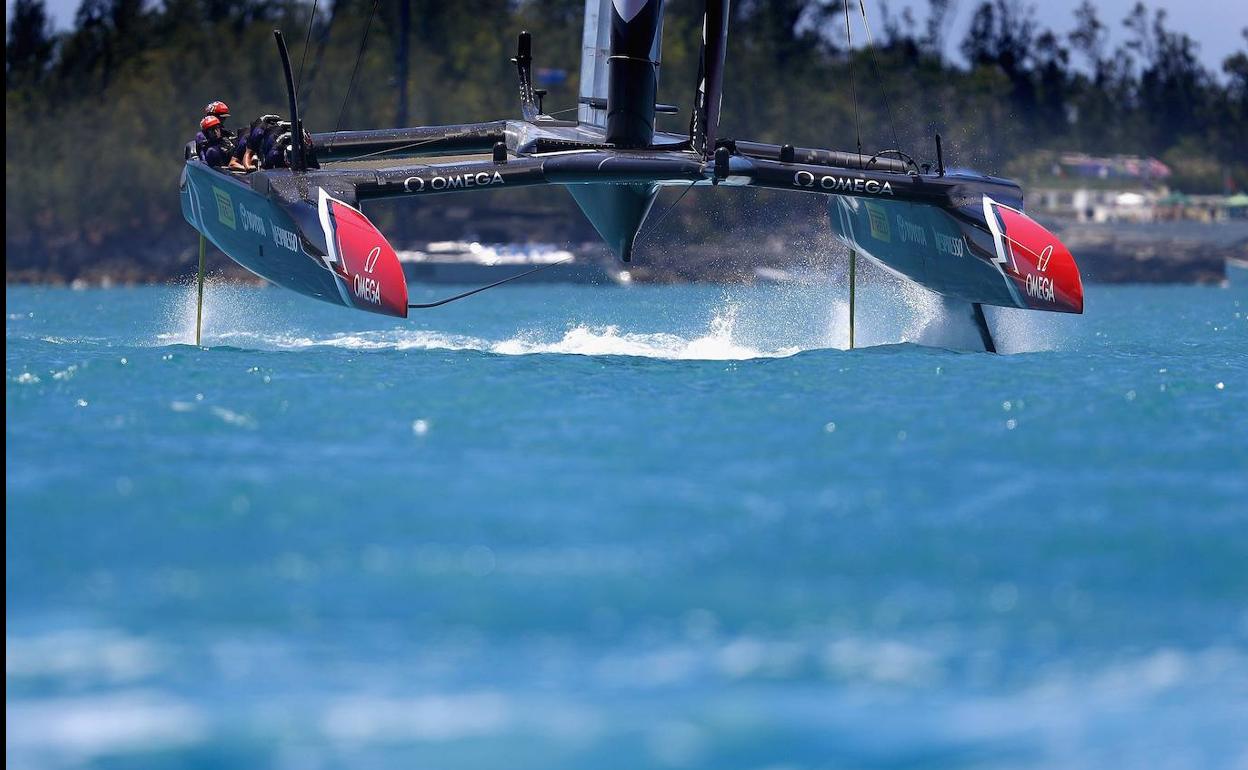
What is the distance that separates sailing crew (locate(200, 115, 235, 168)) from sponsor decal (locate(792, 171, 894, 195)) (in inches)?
124

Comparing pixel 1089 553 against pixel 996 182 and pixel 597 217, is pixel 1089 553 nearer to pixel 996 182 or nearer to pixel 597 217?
pixel 996 182

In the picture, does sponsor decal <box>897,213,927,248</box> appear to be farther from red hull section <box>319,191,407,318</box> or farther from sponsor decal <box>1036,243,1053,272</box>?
red hull section <box>319,191,407,318</box>

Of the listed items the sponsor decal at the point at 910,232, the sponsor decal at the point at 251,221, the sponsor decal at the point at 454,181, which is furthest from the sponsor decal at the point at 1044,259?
the sponsor decal at the point at 251,221

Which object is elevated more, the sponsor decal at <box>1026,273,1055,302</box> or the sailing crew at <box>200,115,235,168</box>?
the sailing crew at <box>200,115,235,168</box>

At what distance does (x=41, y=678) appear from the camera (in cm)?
320

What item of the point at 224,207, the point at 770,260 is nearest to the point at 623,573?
the point at 224,207

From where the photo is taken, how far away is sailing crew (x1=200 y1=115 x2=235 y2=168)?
8984 millimetres

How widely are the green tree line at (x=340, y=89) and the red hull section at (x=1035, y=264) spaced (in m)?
20.9

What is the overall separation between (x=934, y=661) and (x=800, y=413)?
2690 mm

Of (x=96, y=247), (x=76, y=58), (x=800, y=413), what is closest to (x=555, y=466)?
(x=800, y=413)

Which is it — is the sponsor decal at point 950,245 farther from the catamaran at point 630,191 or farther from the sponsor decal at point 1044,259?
the sponsor decal at point 1044,259

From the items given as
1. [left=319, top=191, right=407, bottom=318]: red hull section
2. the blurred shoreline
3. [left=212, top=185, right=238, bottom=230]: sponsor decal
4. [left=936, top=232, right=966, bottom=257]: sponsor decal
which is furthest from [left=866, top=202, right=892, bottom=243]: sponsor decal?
the blurred shoreline

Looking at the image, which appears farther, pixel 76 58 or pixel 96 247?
Result: pixel 76 58

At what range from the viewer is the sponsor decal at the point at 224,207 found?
28.5 feet
